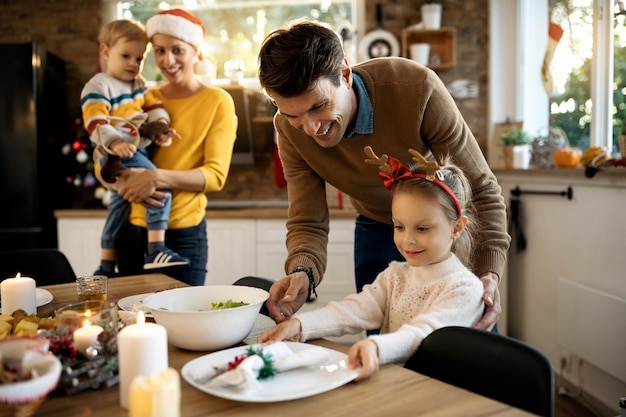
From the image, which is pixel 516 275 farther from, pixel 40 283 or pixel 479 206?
pixel 40 283

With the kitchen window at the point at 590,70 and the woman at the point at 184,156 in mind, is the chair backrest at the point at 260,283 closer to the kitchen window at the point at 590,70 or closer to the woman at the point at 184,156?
the woman at the point at 184,156

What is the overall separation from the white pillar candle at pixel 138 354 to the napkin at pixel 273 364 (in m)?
0.10

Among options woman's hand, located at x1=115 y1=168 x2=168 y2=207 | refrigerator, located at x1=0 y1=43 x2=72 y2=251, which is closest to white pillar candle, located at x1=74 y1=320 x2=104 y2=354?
woman's hand, located at x1=115 y1=168 x2=168 y2=207

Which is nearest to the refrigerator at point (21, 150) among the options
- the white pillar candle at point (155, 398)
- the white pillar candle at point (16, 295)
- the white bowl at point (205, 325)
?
the white pillar candle at point (16, 295)

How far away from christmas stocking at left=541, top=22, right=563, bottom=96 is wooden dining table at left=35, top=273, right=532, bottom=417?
3.25 meters

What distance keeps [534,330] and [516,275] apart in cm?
34

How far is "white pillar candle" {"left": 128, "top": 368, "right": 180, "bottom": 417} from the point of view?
741mm

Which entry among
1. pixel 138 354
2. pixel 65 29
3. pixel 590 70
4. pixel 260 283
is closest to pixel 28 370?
pixel 138 354

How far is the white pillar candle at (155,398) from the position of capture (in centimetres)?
74

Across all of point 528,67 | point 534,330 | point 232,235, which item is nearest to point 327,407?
point 534,330

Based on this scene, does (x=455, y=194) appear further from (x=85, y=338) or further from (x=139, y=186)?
(x=139, y=186)

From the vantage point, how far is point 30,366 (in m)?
0.84

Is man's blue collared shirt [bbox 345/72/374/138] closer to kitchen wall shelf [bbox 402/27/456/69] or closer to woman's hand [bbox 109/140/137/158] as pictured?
woman's hand [bbox 109/140/137/158]

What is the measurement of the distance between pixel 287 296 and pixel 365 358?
468mm
